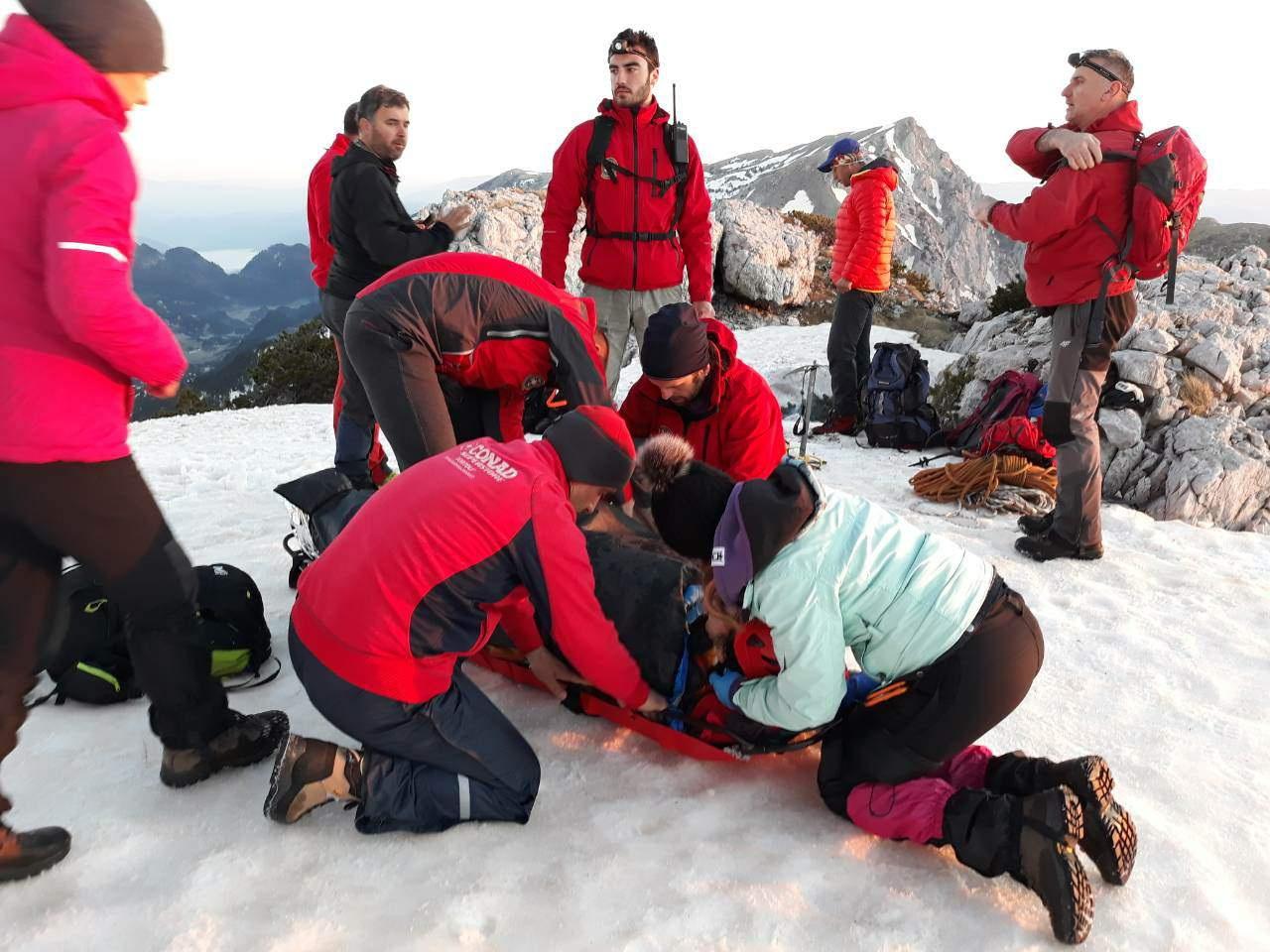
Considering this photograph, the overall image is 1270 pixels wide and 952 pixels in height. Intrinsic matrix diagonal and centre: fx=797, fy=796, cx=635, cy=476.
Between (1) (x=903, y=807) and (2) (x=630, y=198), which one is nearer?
(1) (x=903, y=807)

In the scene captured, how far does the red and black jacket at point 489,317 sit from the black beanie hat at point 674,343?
0.23 metres

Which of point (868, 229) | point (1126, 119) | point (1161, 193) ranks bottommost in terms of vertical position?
point (868, 229)

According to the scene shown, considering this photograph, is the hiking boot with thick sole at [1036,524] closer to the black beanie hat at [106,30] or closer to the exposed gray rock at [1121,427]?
the exposed gray rock at [1121,427]

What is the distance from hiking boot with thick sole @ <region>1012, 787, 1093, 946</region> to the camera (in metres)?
1.87

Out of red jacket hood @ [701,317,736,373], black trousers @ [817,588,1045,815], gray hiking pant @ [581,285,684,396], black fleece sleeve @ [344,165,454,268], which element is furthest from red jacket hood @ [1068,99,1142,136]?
black fleece sleeve @ [344,165,454,268]

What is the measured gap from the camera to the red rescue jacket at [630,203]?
14.6 ft

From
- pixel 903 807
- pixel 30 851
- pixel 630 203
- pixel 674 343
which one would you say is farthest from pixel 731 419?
pixel 30 851

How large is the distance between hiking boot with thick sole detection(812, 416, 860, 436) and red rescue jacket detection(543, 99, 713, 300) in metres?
2.96

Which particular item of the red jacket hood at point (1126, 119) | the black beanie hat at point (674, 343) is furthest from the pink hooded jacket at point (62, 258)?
the red jacket hood at point (1126, 119)

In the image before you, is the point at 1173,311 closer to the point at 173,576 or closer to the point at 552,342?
the point at 552,342

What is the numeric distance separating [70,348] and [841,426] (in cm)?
629

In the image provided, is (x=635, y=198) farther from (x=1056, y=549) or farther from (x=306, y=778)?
(x=306, y=778)

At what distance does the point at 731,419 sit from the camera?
11.5 ft

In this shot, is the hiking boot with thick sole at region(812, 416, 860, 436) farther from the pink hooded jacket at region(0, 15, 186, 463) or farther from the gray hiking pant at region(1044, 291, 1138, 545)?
the pink hooded jacket at region(0, 15, 186, 463)
